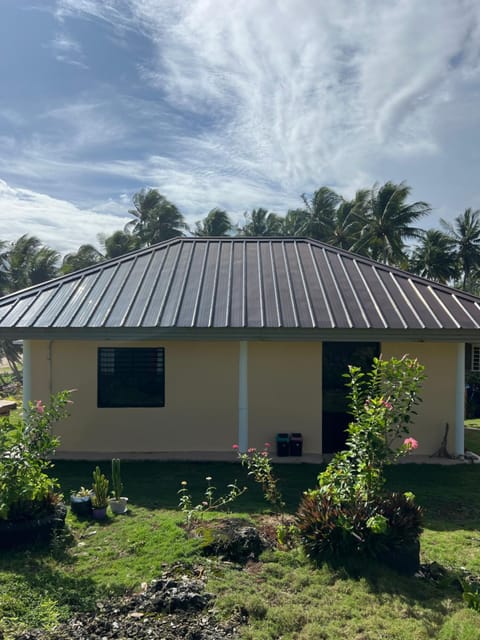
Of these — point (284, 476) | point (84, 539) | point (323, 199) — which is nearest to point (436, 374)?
point (284, 476)

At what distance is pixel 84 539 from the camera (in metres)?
5.41

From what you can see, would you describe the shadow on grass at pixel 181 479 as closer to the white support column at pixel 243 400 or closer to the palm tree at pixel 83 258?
the white support column at pixel 243 400

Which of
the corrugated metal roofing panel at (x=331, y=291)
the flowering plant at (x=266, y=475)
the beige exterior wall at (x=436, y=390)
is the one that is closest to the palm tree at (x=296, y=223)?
the corrugated metal roofing panel at (x=331, y=291)

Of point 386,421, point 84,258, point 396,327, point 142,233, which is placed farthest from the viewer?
point 142,233

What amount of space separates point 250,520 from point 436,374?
5638 millimetres

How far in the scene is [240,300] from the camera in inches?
368

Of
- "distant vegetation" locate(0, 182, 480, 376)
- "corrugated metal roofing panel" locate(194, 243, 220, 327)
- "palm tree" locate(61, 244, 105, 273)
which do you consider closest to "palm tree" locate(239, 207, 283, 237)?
"distant vegetation" locate(0, 182, 480, 376)

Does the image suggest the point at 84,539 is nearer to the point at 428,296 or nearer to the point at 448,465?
the point at 448,465

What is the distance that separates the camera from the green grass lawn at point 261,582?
364 centimetres

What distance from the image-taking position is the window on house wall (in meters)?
9.71

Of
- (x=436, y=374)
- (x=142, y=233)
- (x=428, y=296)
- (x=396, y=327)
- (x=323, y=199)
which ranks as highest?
(x=323, y=199)

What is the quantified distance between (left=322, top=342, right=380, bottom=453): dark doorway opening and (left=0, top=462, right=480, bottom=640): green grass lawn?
326 centimetres

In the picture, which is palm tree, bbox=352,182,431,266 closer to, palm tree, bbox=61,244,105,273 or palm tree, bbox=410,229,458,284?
palm tree, bbox=410,229,458,284

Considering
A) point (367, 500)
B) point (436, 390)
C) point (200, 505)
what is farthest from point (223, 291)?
point (367, 500)
